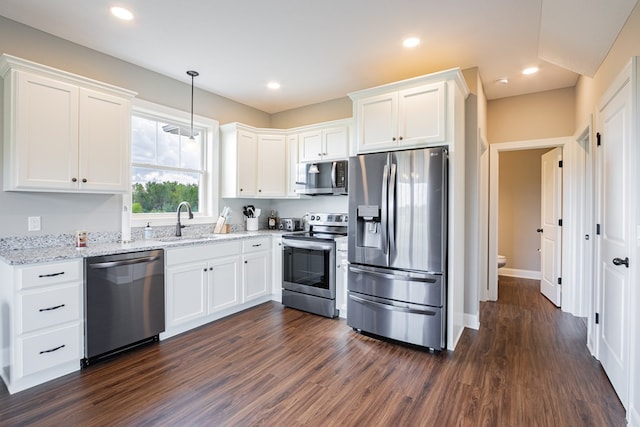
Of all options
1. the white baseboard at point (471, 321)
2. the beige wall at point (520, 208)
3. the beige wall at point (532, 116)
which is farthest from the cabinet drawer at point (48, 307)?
the beige wall at point (520, 208)

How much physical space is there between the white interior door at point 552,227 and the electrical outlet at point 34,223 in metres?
5.71

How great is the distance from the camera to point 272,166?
4.39 metres

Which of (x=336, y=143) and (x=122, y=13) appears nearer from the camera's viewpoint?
(x=122, y=13)

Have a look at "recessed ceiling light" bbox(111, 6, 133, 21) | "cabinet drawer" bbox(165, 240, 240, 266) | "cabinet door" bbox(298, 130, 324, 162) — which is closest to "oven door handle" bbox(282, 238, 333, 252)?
"cabinet drawer" bbox(165, 240, 240, 266)

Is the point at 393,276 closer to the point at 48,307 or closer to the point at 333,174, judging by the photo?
the point at 333,174

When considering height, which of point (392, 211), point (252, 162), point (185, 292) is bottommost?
point (185, 292)

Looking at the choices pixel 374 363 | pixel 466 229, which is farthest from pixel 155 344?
pixel 466 229

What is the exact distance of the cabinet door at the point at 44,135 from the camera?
231 cm

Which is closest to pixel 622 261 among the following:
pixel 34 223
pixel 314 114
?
pixel 314 114

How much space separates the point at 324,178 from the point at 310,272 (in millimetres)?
1207

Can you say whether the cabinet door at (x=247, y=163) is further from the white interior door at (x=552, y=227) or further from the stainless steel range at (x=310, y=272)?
the white interior door at (x=552, y=227)

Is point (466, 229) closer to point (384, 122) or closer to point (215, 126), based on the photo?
point (384, 122)

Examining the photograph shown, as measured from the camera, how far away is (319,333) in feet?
10.3

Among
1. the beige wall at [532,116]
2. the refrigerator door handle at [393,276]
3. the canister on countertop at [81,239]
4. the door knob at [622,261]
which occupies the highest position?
the beige wall at [532,116]
